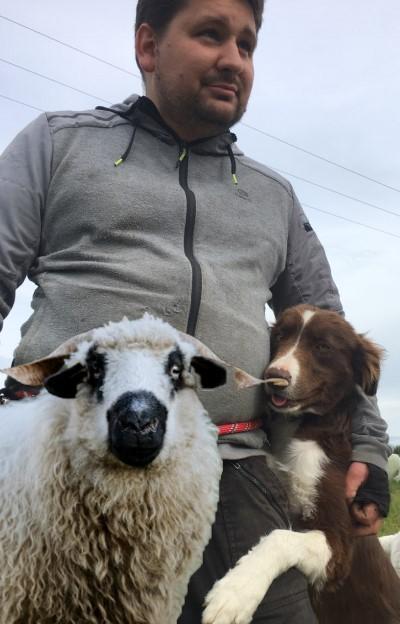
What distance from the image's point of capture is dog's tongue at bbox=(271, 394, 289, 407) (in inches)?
91.7

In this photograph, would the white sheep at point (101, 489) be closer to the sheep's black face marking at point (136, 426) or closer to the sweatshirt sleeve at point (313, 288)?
the sheep's black face marking at point (136, 426)

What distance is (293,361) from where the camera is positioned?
242cm

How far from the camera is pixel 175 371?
1.57 meters

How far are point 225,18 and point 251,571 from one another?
1653mm

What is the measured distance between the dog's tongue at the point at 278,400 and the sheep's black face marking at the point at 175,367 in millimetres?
→ 799

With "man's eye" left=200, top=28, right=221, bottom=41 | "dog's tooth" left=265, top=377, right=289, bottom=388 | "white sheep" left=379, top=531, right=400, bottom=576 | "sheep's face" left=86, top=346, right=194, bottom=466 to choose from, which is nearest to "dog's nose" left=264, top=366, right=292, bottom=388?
"dog's tooth" left=265, top=377, right=289, bottom=388

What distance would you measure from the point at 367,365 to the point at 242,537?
3.12 feet

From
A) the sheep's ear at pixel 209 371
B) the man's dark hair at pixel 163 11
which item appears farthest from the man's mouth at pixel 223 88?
the sheep's ear at pixel 209 371

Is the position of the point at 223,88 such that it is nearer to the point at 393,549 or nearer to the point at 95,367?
the point at 95,367

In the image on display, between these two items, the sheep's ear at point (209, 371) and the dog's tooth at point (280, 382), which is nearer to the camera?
the sheep's ear at point (209, 371)

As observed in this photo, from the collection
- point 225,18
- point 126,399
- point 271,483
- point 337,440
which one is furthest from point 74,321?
point 337,440

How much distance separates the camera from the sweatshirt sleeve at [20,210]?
1.99 meters

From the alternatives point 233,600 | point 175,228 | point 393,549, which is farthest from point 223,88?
point 393,549

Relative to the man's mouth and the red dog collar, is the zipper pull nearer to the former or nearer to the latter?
the man's mouth
